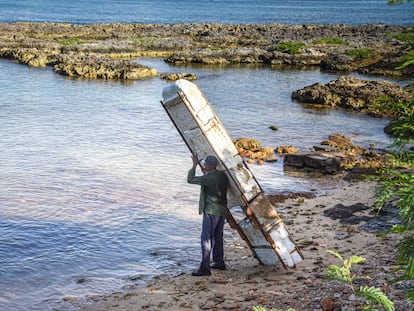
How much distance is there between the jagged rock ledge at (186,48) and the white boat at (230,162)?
30967 millimetres

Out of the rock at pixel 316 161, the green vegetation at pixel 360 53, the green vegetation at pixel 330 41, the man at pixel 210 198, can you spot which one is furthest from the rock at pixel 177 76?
the man at pixel 210 198

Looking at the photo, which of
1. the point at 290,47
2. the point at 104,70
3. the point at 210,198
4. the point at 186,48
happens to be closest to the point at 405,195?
the point at 210,198

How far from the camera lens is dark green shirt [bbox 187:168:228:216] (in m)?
10.2

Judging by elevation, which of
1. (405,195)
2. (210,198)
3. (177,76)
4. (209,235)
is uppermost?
(405,195)

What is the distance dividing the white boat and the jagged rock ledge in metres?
31.0

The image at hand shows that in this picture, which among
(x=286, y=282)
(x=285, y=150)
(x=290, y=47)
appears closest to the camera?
(x=286, y=282)

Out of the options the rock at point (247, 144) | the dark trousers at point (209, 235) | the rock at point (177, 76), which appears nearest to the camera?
the dark trousers at point (209, 235)

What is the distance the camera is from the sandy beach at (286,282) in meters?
8.98

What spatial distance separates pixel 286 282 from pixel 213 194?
6.60 ft

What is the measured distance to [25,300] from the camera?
34.0ft

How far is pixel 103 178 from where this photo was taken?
59.2ft

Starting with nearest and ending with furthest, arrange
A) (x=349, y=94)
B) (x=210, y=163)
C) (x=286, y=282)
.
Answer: (x=286, y=282) → (x=210, y=163) → (x=349, y=94)

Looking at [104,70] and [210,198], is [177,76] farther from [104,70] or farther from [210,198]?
[210,198]

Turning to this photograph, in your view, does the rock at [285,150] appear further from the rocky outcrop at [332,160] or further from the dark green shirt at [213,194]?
the dark green shirt at [213,194]
